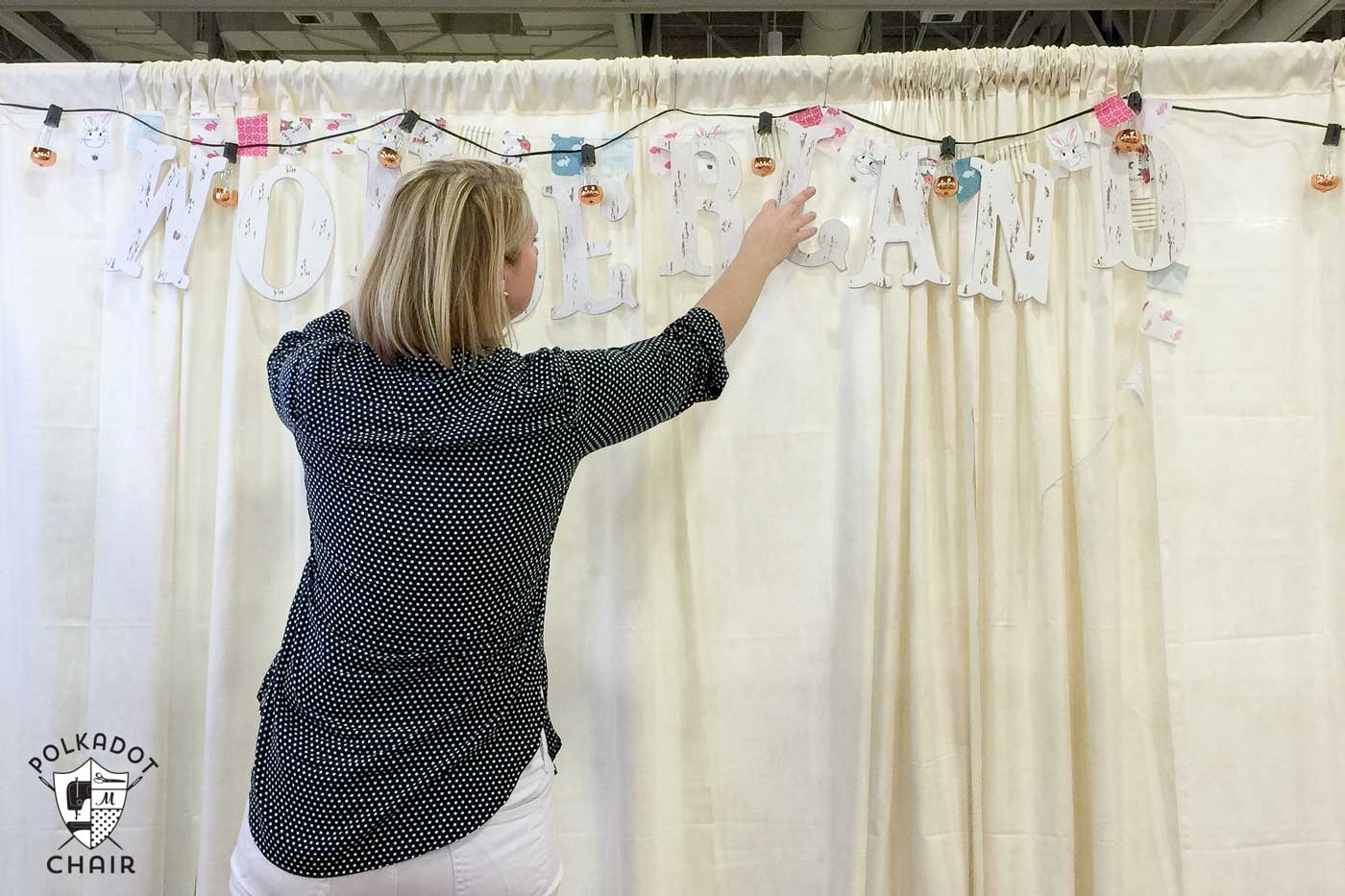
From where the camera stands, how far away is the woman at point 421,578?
97 cm

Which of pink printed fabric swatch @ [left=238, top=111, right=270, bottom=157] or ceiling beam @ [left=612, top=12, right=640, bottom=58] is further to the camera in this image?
ceiling beam @ [left=612, top=12, right=640, bottom=58]

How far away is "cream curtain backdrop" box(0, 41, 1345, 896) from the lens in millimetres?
1513

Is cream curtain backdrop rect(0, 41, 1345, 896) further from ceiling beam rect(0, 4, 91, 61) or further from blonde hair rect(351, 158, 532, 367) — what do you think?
ceiling beam rect(0, 4, 91, 61)

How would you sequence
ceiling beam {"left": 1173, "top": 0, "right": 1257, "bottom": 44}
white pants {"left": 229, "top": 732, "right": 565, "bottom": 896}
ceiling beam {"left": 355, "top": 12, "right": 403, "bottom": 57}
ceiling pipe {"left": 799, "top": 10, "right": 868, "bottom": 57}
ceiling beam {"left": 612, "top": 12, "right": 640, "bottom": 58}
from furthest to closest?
ceiling beam {"left": 355, "top": 12, "right": 403, "bottom": 57} < ceiling beam {"left": 612, "top": 12, "right": 640, "bottom": 58} < ceiling pipe {"left": 799, "top": 10, "right": 868, "bottom": 57} < ceiling beam {"left": 1173, "top": 0, "right": 1257, "bottom": 44} < white pants {"left": 229, "top": 732, "right": 565, "bottom": 896}

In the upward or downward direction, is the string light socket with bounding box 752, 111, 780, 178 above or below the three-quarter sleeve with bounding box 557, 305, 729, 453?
above

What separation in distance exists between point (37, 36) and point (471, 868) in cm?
340

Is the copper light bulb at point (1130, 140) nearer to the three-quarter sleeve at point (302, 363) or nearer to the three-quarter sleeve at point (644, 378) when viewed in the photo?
the three-quarter sleeve at point (644, 378)

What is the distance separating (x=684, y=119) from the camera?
5.20 feet

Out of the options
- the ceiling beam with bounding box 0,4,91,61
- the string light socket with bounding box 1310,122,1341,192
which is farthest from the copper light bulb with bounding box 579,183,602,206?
the ceiling beam with bounding box 0,4,91,61

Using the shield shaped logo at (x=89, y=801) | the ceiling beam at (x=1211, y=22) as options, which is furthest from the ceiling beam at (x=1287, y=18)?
the shield shaped logo at (x=89, y=801)

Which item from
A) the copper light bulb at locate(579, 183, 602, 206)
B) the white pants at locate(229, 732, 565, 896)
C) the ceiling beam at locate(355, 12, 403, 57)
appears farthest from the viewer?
the ceiling beam at locate(355, 12, 403, 57)

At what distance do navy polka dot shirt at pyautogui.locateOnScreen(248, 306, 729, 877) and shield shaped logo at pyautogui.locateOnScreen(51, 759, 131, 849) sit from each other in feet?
2.38

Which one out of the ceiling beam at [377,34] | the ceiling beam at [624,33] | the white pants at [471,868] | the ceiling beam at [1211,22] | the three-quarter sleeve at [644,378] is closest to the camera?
the white pants at [471,868]

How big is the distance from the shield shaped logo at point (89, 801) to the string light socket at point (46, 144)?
1055 millimetres
